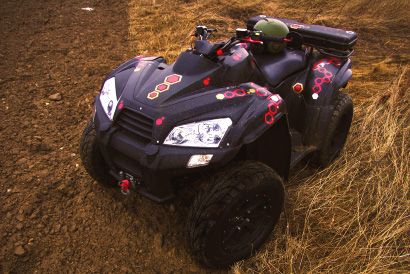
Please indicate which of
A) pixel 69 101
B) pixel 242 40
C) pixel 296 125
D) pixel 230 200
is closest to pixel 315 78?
pixel 296 125

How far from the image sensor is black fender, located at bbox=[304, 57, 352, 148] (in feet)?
→ 9.87

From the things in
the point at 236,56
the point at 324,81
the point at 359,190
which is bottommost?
the point at 359,190

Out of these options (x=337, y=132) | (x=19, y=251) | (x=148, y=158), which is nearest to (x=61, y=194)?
(x=19, y=251)

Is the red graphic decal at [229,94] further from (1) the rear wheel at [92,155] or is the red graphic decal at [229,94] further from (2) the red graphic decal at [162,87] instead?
(1) the rear wheel at [92,155]

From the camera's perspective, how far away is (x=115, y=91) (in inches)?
95.0

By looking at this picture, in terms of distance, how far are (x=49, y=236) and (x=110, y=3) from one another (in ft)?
17.5

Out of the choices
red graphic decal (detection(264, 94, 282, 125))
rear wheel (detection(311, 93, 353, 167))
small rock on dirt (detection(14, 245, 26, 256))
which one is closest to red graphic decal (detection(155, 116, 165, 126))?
red graphic decal (detection(264, 94, 282, 125))

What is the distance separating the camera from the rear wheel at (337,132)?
3069mm

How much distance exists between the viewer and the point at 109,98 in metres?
2.40

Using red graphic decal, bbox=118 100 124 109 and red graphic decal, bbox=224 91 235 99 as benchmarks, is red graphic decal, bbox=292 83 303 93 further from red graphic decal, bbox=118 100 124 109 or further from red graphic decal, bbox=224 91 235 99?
red graphic decal, bbox=118 100 124 109

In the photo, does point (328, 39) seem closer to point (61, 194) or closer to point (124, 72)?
point (124, 72)

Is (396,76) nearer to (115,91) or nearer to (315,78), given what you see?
(315,78)

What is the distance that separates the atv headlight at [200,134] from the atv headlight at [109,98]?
0.46m

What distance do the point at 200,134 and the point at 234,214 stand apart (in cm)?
49
